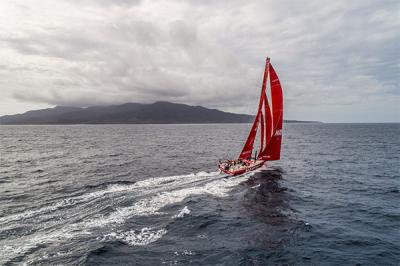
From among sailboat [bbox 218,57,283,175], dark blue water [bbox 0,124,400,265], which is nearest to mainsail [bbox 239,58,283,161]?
sailboat [bbox 218,57,283,175]

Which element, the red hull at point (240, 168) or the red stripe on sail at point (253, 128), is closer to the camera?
the red hull at point (240, 168)

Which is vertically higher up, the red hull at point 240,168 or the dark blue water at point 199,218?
the red hull at point 240,168

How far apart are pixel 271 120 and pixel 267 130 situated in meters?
1.91

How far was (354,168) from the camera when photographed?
172ft

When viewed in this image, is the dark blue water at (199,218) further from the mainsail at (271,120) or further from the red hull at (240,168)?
the mainsail at (271,120)

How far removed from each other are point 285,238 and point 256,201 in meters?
9.39

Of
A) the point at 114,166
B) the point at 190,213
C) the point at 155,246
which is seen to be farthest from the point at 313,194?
the point at 114,166

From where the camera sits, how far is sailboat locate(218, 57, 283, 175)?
4222 centimetres

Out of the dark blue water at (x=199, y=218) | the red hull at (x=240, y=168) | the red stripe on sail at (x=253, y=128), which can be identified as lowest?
the dark blue water at (x=199, y=218)

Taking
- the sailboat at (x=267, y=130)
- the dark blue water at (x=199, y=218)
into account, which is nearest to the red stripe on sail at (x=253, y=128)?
the sailboat at (x=267, y=130)

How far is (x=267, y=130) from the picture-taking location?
47.5 meters

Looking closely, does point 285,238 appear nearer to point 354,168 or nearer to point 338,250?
point 338,250

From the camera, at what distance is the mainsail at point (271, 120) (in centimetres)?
4216

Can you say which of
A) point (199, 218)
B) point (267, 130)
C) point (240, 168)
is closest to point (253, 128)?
point (267, 130)
